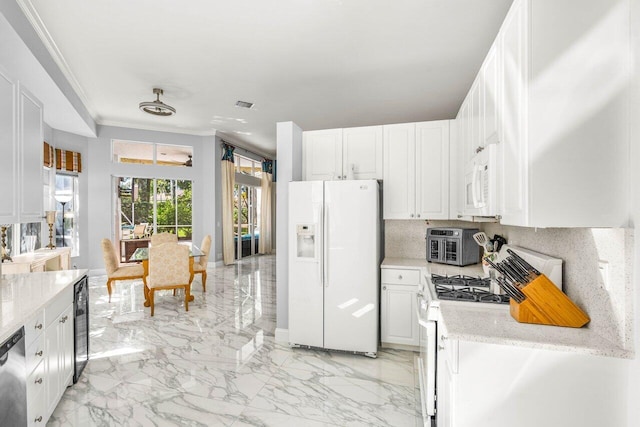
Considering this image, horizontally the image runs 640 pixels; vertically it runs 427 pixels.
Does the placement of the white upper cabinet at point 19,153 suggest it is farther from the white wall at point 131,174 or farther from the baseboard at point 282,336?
the white wall at point 131,174

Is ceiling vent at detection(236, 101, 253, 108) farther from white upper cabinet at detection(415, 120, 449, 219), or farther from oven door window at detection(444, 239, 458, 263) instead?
oven door window at detection(444, 239, 458, 263)

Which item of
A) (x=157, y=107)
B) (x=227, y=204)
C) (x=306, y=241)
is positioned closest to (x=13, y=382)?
(x=306, y=241)

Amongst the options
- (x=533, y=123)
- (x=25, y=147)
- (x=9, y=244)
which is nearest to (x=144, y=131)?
(x=9, y=244)

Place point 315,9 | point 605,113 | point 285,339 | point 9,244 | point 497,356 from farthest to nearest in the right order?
1. point 9,244
2. point 285,339
3. point 315,9
4. point 497,356
5. point 605,113

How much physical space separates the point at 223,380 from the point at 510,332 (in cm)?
227

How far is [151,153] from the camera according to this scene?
7.14 meters

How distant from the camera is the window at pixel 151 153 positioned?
689cm

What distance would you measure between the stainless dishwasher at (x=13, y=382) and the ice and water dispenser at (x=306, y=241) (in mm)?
2095

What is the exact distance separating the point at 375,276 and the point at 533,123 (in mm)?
2066

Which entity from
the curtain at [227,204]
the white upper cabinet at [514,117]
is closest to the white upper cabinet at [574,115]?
the white upper cabinet at [514,117]

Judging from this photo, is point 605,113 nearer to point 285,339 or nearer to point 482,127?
point 482,127

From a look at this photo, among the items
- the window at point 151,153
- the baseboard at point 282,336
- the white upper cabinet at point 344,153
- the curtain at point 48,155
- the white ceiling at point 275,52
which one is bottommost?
the baseboard at point 282,336

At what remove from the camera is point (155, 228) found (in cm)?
722

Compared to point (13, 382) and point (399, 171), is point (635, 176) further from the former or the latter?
point (13, 382)
